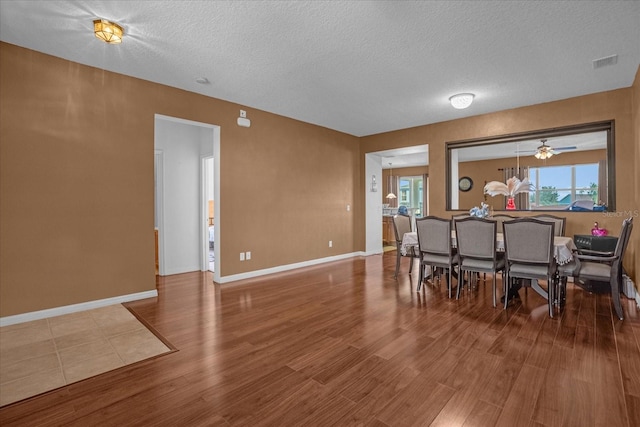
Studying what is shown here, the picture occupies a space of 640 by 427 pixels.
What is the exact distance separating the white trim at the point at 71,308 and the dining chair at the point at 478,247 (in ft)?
13.0

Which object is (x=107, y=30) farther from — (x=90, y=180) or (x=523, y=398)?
(x=523, y=398)

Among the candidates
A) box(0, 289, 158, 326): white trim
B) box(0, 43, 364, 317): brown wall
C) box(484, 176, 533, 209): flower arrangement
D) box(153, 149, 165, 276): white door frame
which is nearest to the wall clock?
box(484, 176, 533, 209): flower arrangement

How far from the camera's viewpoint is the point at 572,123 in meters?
4.61

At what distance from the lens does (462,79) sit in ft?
13.0

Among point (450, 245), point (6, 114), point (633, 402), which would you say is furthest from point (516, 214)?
point (6, 114)

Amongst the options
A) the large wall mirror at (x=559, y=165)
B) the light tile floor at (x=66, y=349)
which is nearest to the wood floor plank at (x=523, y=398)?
the light tile floor at (x=66, y=349)

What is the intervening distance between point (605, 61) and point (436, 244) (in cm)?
272

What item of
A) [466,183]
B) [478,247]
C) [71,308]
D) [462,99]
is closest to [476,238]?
[478,247]

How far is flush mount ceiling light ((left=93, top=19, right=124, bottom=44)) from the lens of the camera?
2707mm

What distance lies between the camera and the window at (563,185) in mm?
5384

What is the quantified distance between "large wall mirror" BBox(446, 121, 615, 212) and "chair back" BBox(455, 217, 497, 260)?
224 centimetres

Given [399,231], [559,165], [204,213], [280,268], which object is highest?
[559,165]

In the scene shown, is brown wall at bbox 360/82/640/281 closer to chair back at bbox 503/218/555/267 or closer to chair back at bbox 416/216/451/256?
chair back at bbox 503/218/555/267

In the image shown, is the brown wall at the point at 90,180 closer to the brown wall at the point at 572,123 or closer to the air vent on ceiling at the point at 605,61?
the brown wall at the point at 572,123
